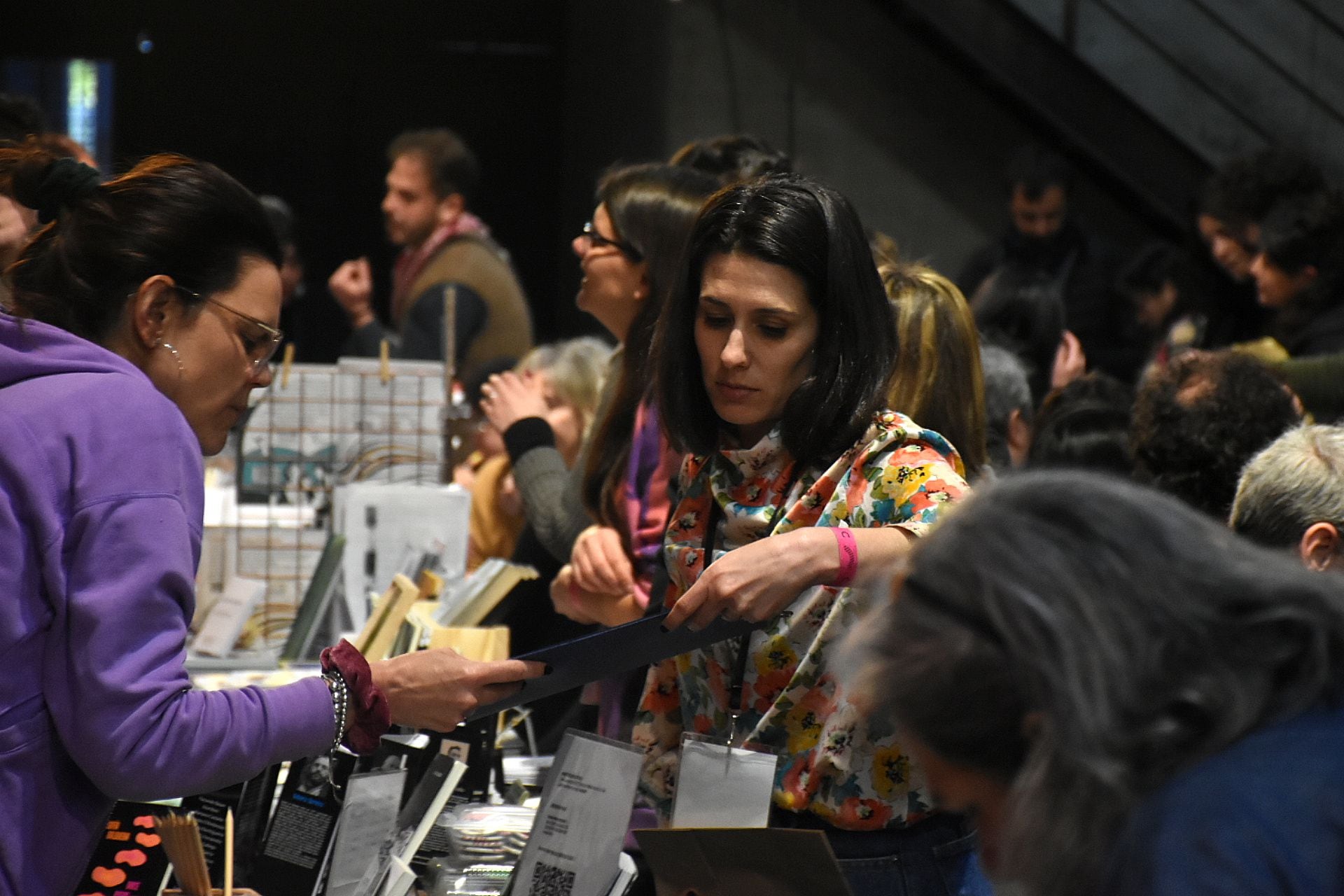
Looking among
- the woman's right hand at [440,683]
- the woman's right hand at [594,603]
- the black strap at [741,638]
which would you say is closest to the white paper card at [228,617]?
the woman's right hand at [594,603]

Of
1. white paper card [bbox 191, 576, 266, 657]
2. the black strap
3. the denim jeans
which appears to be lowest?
white paper card [bbox 191, 576, 266, 657]

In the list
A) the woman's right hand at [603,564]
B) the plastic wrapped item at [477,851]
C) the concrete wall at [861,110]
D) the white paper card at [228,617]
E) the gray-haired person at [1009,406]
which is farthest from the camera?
the concrete wall at [861,110]

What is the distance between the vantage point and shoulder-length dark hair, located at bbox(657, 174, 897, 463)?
178cm

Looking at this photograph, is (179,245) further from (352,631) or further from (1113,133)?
(1113,133)

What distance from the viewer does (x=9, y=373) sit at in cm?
150

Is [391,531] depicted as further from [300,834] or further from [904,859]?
[904,859]

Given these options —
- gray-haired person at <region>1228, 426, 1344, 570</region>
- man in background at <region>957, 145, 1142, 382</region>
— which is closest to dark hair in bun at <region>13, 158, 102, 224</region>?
gray-haired person at <region>1228, 426, 1344, 570</region>

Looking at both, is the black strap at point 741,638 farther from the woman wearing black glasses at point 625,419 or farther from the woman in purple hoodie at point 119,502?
the woman wearing black glasses at point 625,419

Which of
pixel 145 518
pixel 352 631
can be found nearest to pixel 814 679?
pixel 145 518

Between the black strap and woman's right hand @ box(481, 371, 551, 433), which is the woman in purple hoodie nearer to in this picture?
the black strap

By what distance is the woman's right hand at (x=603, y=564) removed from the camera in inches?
98.7

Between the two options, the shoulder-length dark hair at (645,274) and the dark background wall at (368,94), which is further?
the dark background wall at (368,94)

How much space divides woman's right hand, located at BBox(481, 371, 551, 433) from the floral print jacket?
1517mm

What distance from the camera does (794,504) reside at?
69.6 inches
